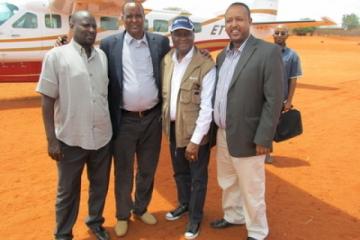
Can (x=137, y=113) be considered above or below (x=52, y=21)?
below

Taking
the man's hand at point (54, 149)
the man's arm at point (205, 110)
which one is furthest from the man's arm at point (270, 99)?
the man's hand at point (54, 149)

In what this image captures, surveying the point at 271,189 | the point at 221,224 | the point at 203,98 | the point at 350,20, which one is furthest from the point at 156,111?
the point at 350,20

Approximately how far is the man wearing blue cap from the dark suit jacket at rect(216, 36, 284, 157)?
0.27m

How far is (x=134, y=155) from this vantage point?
12.0 feet

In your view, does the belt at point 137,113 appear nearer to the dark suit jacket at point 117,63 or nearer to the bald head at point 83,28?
the dark suit jacket at point 117,63

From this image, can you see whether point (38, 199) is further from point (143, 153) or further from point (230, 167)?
point (230, 167)

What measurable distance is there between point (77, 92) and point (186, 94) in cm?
94

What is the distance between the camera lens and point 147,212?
13.0 ft

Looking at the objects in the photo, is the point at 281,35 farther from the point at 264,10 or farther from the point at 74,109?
the point at 264,10

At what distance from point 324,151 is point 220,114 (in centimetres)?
378

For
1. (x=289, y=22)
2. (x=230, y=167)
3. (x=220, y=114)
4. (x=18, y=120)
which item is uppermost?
(x=289, y=22)

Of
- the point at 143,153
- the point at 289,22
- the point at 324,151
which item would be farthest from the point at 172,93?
the point at 289,22

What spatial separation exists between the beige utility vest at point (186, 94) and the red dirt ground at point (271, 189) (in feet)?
3.53

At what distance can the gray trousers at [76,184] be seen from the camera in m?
3.20
